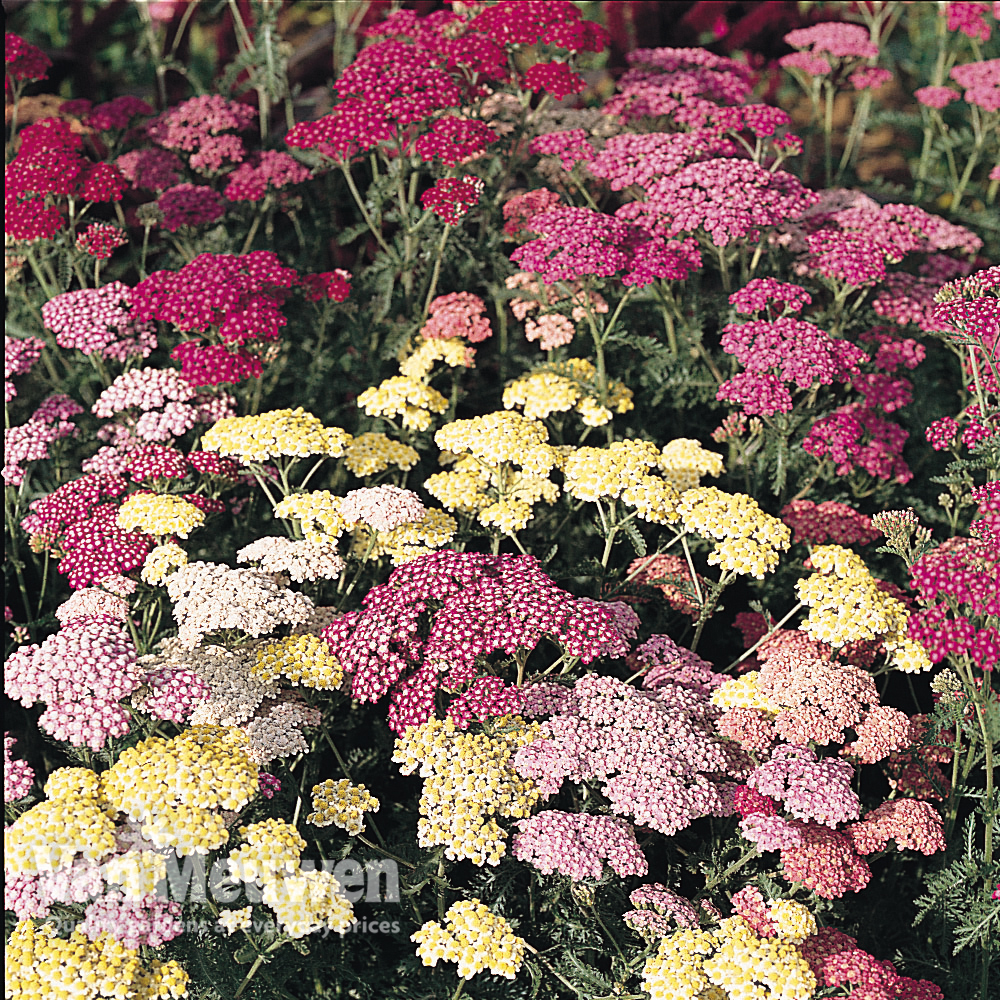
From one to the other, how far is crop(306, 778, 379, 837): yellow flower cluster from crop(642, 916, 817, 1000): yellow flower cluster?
0.93 metres

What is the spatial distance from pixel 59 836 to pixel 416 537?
158cm

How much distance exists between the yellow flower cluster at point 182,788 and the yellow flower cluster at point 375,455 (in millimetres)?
1533

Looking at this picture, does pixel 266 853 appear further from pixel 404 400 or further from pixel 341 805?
pixel 404 400

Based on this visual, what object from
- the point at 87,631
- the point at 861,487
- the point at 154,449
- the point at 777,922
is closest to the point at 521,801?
the point at 777,922

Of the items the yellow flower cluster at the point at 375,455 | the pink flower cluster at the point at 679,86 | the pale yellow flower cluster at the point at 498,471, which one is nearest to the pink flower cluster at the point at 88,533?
the yellow flower cluster at the point at 375,455

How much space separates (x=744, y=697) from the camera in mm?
3723

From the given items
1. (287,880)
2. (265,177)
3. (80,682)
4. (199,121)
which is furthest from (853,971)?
(199,121)

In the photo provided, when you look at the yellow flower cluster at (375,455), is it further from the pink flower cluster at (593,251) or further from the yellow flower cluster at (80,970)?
the yellow flower cluster at (80,970)

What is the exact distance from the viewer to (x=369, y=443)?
179 inches

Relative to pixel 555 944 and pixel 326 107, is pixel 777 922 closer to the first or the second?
pixel 555 944

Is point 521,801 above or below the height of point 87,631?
below

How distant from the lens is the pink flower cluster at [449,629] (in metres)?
3.43

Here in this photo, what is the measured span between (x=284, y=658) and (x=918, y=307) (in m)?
3.31

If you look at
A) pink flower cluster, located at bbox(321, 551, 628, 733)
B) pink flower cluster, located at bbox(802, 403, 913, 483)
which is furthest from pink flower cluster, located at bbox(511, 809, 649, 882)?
pink flower cluster, located at bbox(802, 403, 913, 483)
